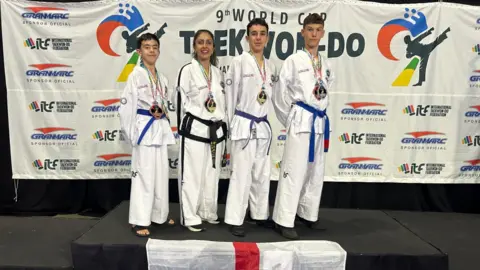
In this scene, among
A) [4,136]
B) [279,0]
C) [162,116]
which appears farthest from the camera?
[4,136]

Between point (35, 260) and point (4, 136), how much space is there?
2062 mm

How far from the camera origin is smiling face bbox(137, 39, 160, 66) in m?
2.70

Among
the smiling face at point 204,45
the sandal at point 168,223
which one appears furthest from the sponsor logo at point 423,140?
the sandal at point 168,223

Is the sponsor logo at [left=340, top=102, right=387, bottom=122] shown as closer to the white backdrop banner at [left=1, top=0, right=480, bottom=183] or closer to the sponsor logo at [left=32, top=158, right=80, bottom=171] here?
the white backdrop banner at [left=1, top=0, right=480, bottom=183]

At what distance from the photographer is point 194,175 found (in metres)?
2.82

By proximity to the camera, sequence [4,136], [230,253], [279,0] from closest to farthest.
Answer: [230,253] < [279,0] < [4,136]

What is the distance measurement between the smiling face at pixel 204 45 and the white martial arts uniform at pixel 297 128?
575 mm

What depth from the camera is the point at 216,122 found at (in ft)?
9.30

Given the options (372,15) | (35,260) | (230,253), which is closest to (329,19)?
(372,15)

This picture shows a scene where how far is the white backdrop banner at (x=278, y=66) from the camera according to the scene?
3801mm

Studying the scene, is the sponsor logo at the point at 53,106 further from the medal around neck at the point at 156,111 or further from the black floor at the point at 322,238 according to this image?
the medal around neck at the point at 156,111

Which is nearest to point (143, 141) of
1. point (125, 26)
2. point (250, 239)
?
point (250, 239)

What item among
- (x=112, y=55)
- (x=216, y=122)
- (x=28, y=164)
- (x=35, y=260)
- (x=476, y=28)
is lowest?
(x=35, y=260)

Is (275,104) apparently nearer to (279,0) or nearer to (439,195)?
(279,0)
